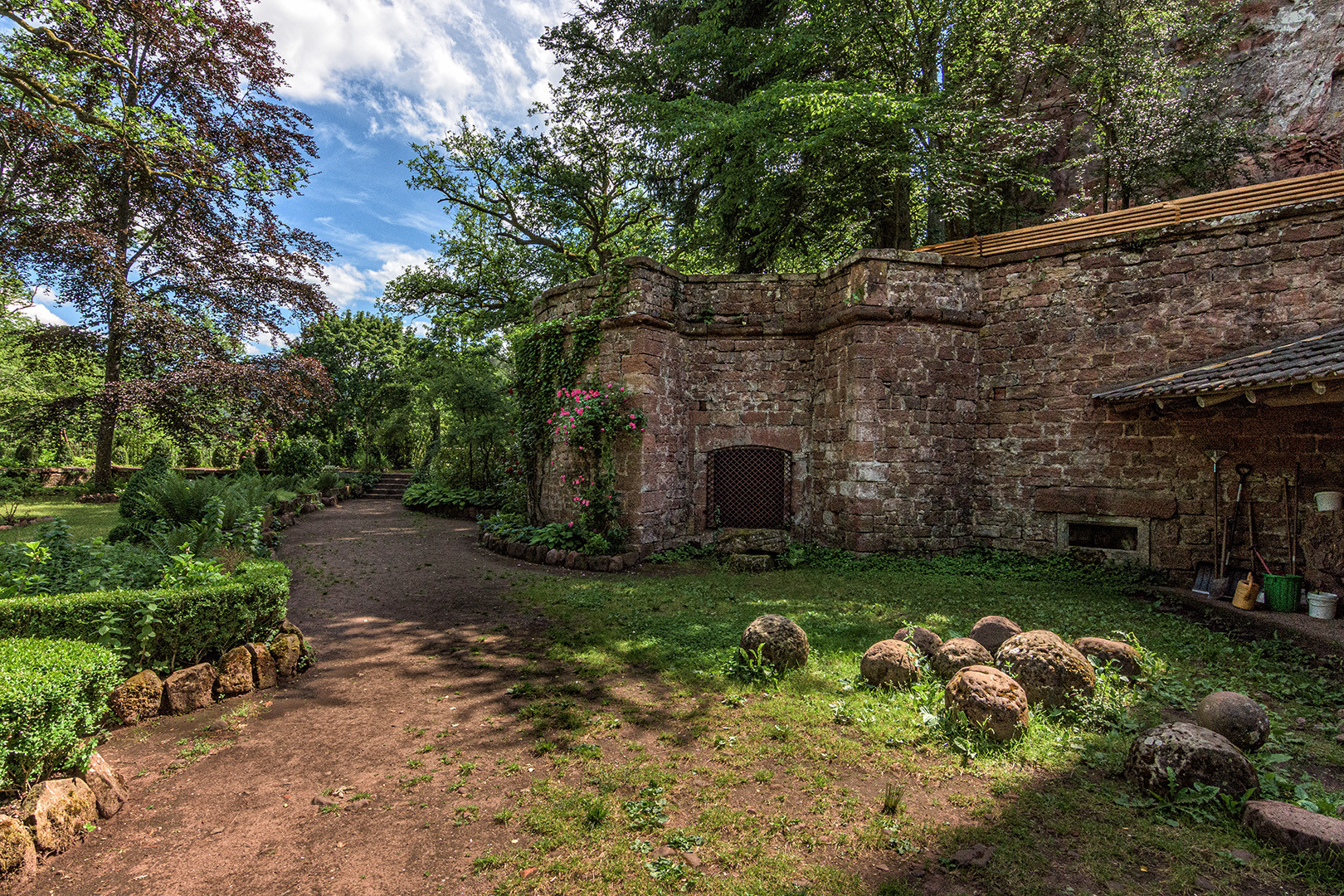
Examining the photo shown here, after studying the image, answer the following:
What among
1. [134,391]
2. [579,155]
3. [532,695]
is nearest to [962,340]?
[532,695]

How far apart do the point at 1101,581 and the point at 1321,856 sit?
6047mm

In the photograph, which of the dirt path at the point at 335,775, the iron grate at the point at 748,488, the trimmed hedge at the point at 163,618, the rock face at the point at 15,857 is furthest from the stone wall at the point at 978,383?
the rock face at the point at 15,857

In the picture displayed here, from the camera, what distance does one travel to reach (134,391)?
8.62 m

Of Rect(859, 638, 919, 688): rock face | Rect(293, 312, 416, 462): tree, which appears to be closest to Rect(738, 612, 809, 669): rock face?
Rect(859, 638, 919, 688): rock face

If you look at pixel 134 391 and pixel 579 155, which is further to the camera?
pixel 579 155

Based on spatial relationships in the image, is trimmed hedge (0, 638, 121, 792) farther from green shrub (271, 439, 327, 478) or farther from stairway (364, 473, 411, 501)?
stairway (364, 473, 411, 501)

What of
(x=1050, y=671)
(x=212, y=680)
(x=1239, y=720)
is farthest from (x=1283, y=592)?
(x=212, y=680)

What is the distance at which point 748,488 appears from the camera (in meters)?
9.68

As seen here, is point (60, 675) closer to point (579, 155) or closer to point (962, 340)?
point (962, 340)

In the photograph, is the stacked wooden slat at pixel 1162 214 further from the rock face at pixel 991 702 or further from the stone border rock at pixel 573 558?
the rock face at pixel 991 702

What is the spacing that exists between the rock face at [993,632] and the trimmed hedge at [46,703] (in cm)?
583

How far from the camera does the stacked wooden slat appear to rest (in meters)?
7.02

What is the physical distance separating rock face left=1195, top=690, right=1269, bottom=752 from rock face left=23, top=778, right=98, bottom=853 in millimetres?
6193

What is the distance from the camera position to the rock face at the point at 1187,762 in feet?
8.91
